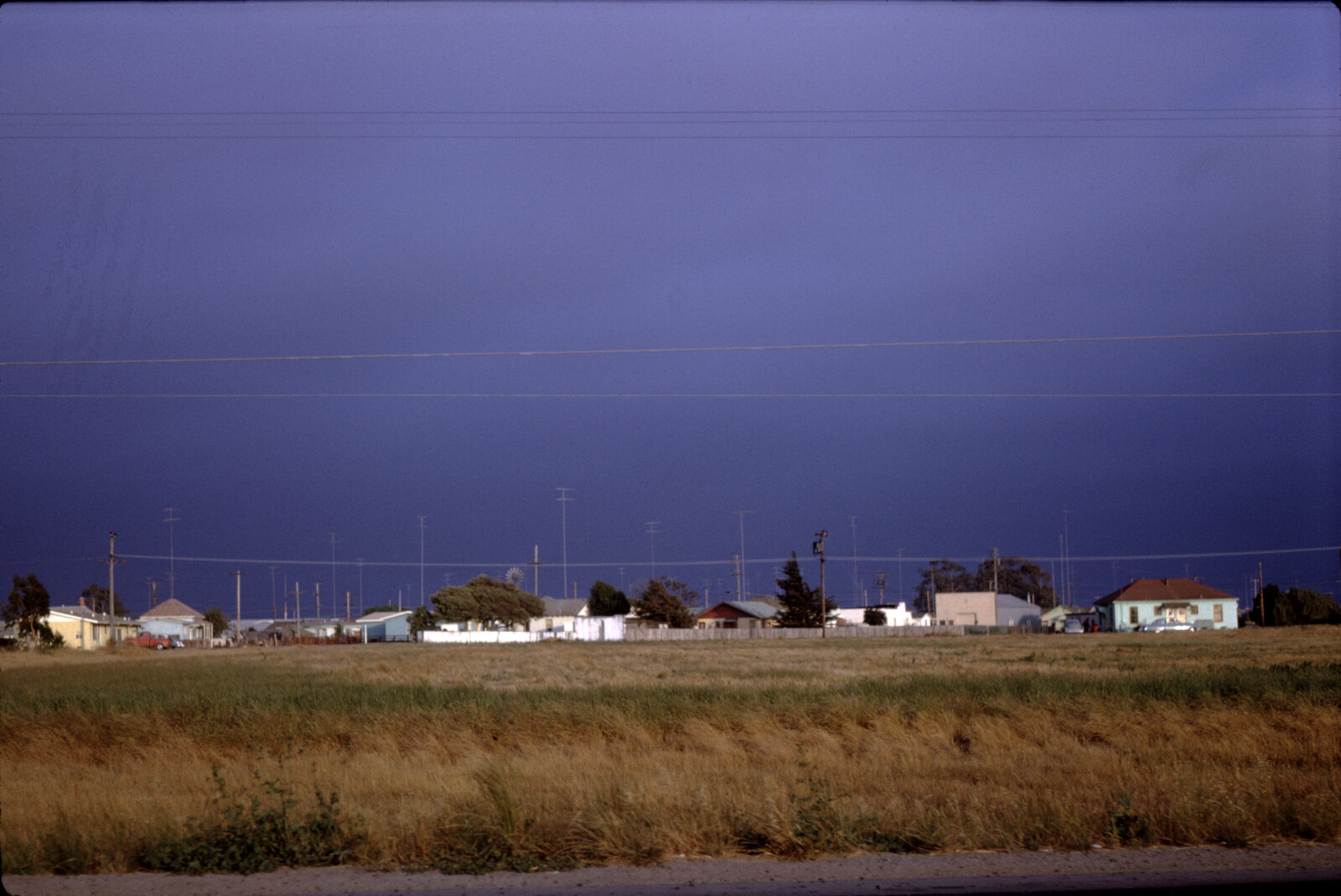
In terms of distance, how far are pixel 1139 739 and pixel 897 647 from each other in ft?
155

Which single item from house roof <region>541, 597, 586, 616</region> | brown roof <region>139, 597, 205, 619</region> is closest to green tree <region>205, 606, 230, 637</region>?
brown roof <region>139, 597, 205, 619</region>

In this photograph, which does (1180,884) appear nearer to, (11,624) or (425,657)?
(425,657)

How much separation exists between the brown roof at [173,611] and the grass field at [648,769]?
11368cm

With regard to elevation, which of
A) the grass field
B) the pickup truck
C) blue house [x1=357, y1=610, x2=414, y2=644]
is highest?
the grass field

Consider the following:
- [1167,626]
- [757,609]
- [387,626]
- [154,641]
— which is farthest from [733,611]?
[154,641]

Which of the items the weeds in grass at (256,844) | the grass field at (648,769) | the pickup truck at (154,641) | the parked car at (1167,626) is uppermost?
the weeds in grass at (256,844)

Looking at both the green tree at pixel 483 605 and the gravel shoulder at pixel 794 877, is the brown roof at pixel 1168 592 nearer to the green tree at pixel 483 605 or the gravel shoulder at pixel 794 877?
the green tree at pixel 483 605

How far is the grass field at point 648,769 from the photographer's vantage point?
9961 mm

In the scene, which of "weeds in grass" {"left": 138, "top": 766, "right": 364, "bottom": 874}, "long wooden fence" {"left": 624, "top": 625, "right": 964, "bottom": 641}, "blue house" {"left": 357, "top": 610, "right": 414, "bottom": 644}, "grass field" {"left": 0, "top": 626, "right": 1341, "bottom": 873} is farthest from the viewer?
"blue house" {"left": 357, "top": 610, "right": 414, "bottom": 644}

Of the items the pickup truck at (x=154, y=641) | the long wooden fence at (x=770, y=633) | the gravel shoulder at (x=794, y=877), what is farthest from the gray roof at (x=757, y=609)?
the gravel shoulder at (x=794, y=877)

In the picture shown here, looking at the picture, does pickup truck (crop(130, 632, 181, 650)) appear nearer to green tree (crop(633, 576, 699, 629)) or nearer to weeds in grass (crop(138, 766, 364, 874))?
green tree (crop(633, 576, 699, 629))

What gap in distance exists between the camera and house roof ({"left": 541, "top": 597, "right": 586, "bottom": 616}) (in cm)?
14575

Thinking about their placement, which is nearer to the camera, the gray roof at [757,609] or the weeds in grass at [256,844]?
the weeds in grass at [256,844]

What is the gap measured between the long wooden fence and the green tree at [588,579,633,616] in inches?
1105
